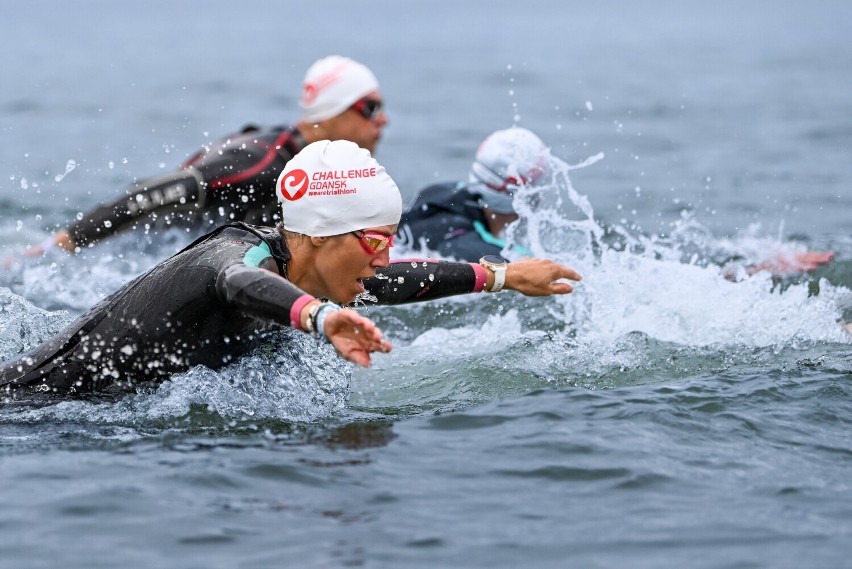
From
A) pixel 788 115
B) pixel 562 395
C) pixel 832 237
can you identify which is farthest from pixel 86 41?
pixel 562 395

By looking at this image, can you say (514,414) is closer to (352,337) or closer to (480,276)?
(480,276)

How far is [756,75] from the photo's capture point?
26172 mm

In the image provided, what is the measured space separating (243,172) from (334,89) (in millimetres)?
952

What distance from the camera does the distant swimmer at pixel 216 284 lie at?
528 centimetres

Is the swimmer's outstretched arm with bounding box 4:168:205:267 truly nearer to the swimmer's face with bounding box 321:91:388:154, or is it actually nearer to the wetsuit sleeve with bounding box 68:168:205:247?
the wetsuit sleeve with bounding box 68:168:205:247

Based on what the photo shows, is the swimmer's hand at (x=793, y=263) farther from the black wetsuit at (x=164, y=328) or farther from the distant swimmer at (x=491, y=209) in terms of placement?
the black wetsuit at (x=164, y=328)

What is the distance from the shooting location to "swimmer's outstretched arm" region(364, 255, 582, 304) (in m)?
6.41

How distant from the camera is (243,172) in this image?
9039mm

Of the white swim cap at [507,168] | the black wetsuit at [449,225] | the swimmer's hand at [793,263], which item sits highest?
the white swim cap at [507,168]

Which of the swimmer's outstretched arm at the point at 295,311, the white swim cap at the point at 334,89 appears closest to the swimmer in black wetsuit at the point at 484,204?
the white swim cap at the point at 334,89

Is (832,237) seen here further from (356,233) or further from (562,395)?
(356,233)

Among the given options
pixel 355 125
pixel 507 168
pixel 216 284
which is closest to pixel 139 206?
pixel 355 125

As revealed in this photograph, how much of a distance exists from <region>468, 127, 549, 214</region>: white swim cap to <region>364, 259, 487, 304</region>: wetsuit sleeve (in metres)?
2.81

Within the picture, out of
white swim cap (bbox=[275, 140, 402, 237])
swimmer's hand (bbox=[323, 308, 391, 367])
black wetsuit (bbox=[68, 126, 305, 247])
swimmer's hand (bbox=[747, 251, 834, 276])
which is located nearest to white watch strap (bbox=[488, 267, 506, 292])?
white swim cap (bbox=[275, 140, 402, 237])
